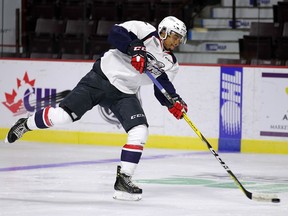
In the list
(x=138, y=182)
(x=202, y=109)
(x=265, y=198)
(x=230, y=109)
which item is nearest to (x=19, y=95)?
(x=202, y=109)

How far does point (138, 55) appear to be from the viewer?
580 cm

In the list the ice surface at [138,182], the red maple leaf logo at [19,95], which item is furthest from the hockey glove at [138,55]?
the red maple leaf logo at [19,95]

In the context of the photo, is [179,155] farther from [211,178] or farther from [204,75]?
[211,178]

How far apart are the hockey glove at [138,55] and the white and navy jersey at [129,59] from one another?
0.38 feet

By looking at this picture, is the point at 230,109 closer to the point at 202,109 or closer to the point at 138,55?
the point at 202,109

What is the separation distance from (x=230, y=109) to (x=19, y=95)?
8.28ft

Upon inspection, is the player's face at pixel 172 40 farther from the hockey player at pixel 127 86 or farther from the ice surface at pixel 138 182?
the ice surface at pixel 138 182

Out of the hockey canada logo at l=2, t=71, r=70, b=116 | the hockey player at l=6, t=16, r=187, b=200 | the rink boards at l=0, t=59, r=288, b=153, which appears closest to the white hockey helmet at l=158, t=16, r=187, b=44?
the hockey player at l=6, t=16, r=187, b=200

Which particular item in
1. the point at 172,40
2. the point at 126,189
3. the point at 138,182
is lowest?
the point at 138,182

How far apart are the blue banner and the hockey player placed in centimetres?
342

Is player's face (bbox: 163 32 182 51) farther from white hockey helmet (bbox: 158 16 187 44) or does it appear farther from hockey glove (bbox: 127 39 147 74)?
hockey glove (bbox: 127 39 147 74)

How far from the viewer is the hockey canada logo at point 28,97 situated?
10.3 metres

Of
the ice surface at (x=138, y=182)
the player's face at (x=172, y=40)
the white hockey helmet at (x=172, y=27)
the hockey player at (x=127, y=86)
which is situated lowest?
the ice surface at (x=138, y=182)

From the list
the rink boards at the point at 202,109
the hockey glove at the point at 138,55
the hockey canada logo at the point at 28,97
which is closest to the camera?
the hockey glove at the point at 138,55
